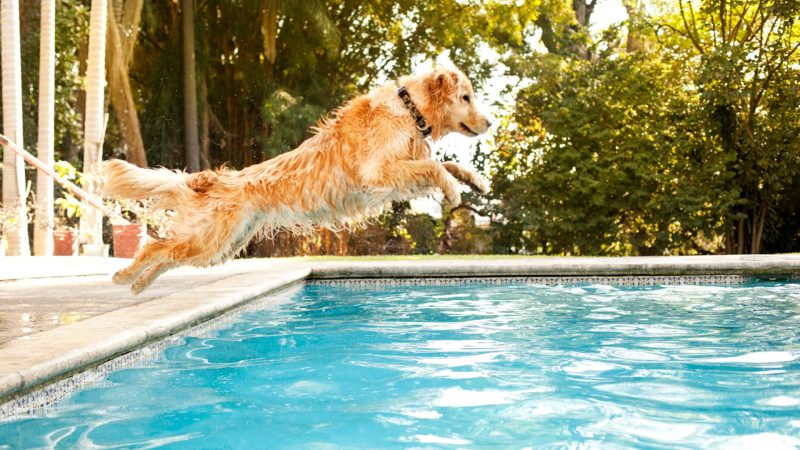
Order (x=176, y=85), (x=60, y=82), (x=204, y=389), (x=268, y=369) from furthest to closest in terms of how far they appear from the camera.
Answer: (x=176, y=85)
(x=60, y=82)
(x=268, y=369)
(x=204, y=389)

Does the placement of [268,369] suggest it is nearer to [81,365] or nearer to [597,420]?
[81,365]

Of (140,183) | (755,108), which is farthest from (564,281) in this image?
(755,108)

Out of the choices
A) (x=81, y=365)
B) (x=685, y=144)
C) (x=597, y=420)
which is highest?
(x=685, y=144)

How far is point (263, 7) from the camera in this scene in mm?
14500

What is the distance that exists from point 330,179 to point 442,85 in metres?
0.88

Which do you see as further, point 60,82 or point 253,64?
point 253,64

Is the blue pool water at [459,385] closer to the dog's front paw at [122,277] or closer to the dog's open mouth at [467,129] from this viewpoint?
the dog's front paw at [122,277]

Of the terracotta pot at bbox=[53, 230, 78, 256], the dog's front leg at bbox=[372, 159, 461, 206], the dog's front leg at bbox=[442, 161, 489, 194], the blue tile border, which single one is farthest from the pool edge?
the terracotta pot at bbox=[53, 230, 78, 256]

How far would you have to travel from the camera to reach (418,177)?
485cm

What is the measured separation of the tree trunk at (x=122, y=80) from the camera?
42.9 feet

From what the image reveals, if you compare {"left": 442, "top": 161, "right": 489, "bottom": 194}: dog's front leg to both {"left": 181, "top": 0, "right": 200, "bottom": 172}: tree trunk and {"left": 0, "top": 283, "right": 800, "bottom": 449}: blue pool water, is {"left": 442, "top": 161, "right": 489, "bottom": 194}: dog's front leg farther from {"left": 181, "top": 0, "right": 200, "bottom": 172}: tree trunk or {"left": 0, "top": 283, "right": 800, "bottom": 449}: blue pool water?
{"left": 181, "top": 0, "right": 200, "bottom": 172}: tree trunk

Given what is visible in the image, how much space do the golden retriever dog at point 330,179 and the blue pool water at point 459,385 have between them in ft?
2.21

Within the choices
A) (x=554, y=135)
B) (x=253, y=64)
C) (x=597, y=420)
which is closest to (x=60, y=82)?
(x=253, y=64)

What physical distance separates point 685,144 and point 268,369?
11413 millimetres
